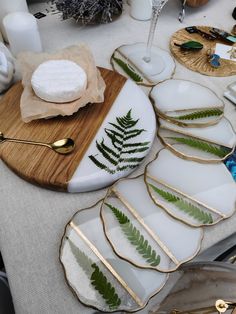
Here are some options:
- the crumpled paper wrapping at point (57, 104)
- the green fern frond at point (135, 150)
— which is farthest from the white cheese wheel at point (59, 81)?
the green fern frond at point (135, 150)

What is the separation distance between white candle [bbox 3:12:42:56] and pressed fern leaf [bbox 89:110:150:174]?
25 centimetres

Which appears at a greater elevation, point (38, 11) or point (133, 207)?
point (38, 11)

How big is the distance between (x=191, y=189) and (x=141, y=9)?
1.71 ft

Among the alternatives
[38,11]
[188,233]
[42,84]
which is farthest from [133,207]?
[38,11]

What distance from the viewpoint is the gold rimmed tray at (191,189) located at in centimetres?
38

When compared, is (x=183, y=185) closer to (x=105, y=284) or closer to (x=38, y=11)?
(x=105, y=284)

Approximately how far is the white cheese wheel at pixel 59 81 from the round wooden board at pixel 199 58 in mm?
268

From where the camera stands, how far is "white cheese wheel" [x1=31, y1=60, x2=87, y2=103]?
43 cm

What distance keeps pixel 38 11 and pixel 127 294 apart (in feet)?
2.28

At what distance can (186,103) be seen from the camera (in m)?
0.51

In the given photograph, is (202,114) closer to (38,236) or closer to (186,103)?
(186,103)

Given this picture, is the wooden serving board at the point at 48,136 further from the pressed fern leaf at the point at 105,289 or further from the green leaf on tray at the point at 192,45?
the green leaf on tray at the point at 192,45

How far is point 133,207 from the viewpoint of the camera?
0.38 metres

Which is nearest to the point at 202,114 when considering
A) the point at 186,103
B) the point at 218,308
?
the point at 186,103
